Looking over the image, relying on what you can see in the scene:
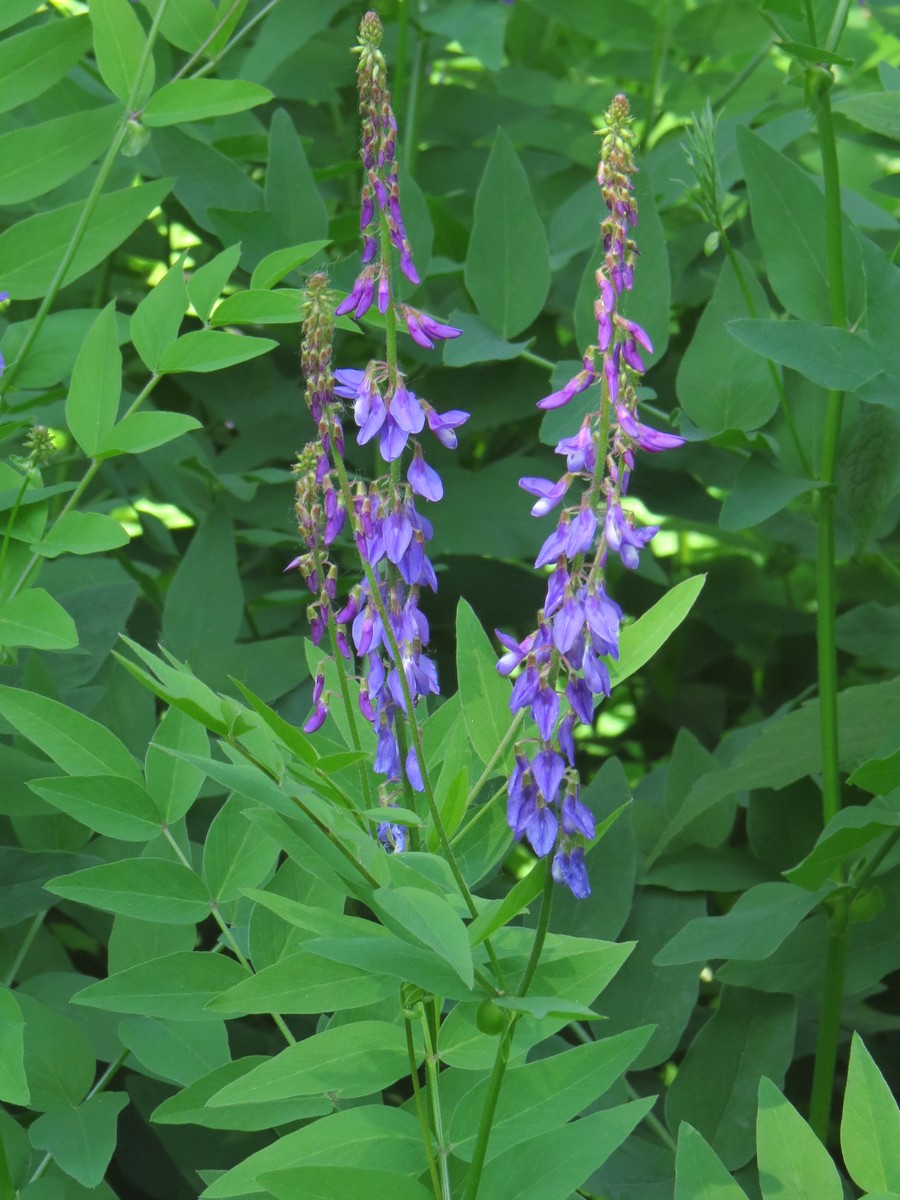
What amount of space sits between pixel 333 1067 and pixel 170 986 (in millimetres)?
131

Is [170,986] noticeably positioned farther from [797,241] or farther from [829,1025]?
[797,241]

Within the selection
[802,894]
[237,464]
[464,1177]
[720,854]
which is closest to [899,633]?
[720,854]

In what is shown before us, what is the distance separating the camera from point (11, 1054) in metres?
0.81

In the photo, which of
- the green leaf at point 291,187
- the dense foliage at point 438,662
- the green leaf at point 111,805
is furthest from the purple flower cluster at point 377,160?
the green leaf at point 291,187

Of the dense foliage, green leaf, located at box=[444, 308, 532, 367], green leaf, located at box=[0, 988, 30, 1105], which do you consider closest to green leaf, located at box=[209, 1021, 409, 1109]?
the dense foliage

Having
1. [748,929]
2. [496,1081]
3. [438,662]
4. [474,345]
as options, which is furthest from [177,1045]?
[438,662]

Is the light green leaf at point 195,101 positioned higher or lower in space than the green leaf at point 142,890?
higher

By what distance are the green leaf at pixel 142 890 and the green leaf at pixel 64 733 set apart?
6 centimetres

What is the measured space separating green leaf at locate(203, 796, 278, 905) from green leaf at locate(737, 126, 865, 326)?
1.85ft

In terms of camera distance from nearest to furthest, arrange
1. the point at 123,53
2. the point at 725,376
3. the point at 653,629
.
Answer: the point at 653,629 → the point at 123,53 → the point at 725,376

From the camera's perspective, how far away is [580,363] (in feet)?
3.86

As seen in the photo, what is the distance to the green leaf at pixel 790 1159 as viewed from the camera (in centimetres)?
74

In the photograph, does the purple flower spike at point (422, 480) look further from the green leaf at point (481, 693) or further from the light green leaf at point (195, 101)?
the light green leaf at point (195, 101)

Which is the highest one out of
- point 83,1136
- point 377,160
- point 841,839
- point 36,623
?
point 377,160
